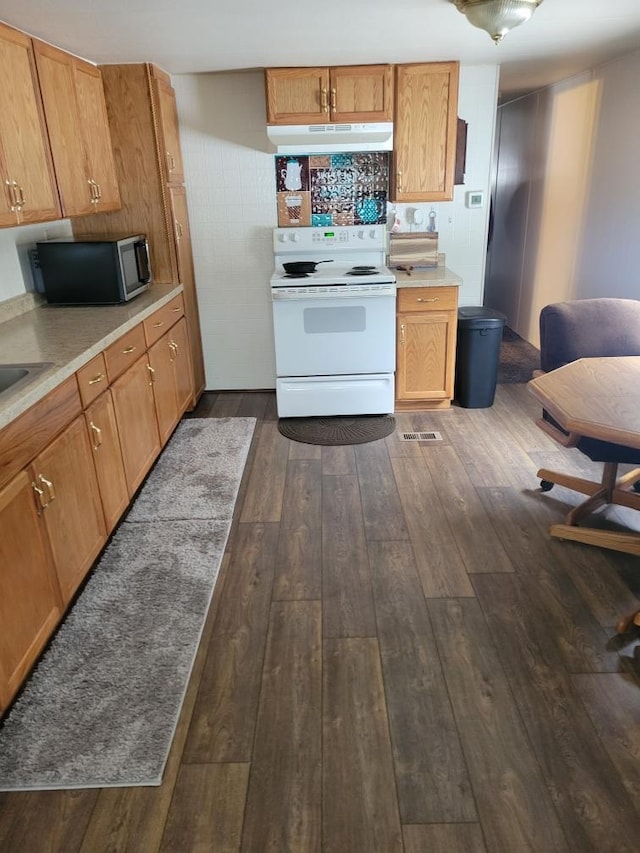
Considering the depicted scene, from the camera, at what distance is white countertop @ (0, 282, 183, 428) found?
2.00m

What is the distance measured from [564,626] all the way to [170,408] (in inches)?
95.8

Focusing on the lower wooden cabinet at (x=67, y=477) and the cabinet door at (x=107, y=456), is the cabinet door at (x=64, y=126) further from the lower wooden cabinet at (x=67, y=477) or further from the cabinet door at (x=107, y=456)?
the cabinet door at (x=107, y=456)

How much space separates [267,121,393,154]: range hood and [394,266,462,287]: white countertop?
796mm

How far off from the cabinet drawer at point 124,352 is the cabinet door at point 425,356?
1.69 metres

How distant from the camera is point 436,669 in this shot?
6.64ft

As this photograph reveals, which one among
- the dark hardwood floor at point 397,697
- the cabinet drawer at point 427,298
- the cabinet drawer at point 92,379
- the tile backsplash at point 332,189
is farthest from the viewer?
the tile backsplash at point 332,189

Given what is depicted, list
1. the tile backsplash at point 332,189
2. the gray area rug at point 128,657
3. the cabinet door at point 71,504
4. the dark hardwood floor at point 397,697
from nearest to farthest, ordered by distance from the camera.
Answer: the dark hardwood floor at point 397,697
the gray area rug at point 128,657
the cabinet door at point 71,504
the tile backsplash at point 332,189

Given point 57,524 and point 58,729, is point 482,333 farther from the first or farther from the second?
point 58,729

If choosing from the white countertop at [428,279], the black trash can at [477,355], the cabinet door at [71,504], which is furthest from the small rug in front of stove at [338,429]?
the cabinet door at [71,504]

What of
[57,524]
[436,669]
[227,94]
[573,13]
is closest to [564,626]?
[436,669]

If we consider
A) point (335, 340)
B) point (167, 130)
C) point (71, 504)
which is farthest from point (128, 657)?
point (167, 130)

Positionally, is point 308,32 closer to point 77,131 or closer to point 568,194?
point 77,131

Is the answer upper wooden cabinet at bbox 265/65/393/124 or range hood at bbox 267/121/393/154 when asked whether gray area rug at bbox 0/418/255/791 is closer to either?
range hood at bbox 267/121/393/154

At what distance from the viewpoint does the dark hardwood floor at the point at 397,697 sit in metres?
1.54
